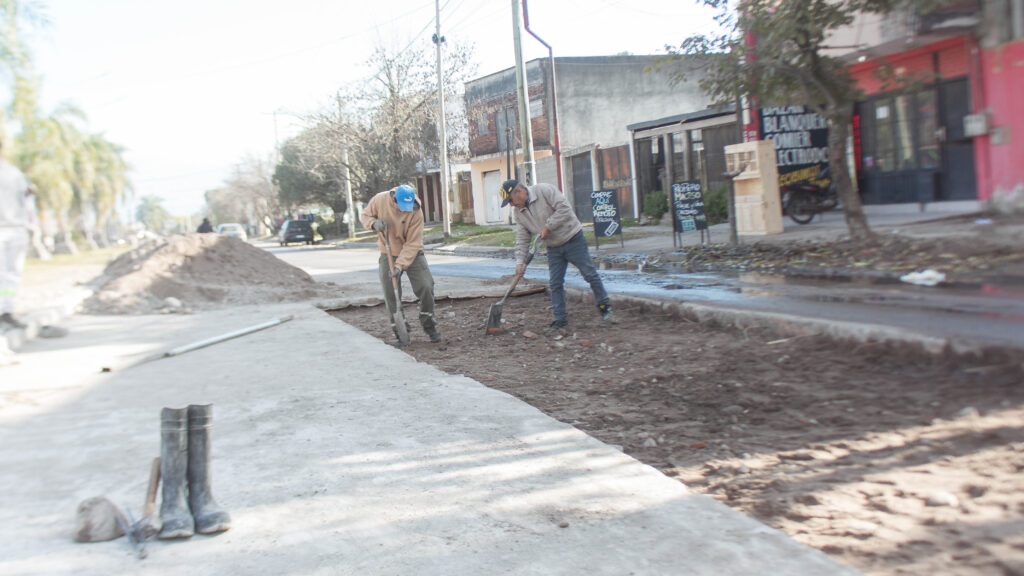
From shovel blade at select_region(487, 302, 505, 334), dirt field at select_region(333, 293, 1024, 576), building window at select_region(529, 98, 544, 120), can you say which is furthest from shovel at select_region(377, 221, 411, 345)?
building window at select_region(529, 98, 544, 120)

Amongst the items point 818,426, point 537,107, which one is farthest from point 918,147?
point 537,107

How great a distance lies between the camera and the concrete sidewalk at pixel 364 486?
2492 millimetres

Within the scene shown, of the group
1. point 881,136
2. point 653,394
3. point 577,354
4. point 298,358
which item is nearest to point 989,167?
point 881,136

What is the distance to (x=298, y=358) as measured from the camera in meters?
6.29

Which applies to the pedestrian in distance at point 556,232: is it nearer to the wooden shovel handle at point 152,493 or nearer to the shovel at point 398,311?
the shovel at point 398,311

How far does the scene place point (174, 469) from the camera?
114 inches

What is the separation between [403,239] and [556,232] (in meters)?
1.53

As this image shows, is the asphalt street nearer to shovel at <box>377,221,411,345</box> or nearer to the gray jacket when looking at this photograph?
the gray jacket

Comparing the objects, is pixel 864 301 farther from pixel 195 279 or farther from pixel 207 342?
pixel 195 279

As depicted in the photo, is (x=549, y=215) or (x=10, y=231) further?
(x=549, y=215)

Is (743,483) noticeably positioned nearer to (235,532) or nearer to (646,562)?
(646,562)

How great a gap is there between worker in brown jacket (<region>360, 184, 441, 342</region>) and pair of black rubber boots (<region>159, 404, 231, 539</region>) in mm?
4300

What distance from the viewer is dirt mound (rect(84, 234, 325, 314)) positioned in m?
10.5

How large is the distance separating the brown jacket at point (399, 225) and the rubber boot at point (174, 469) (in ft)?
14.2
